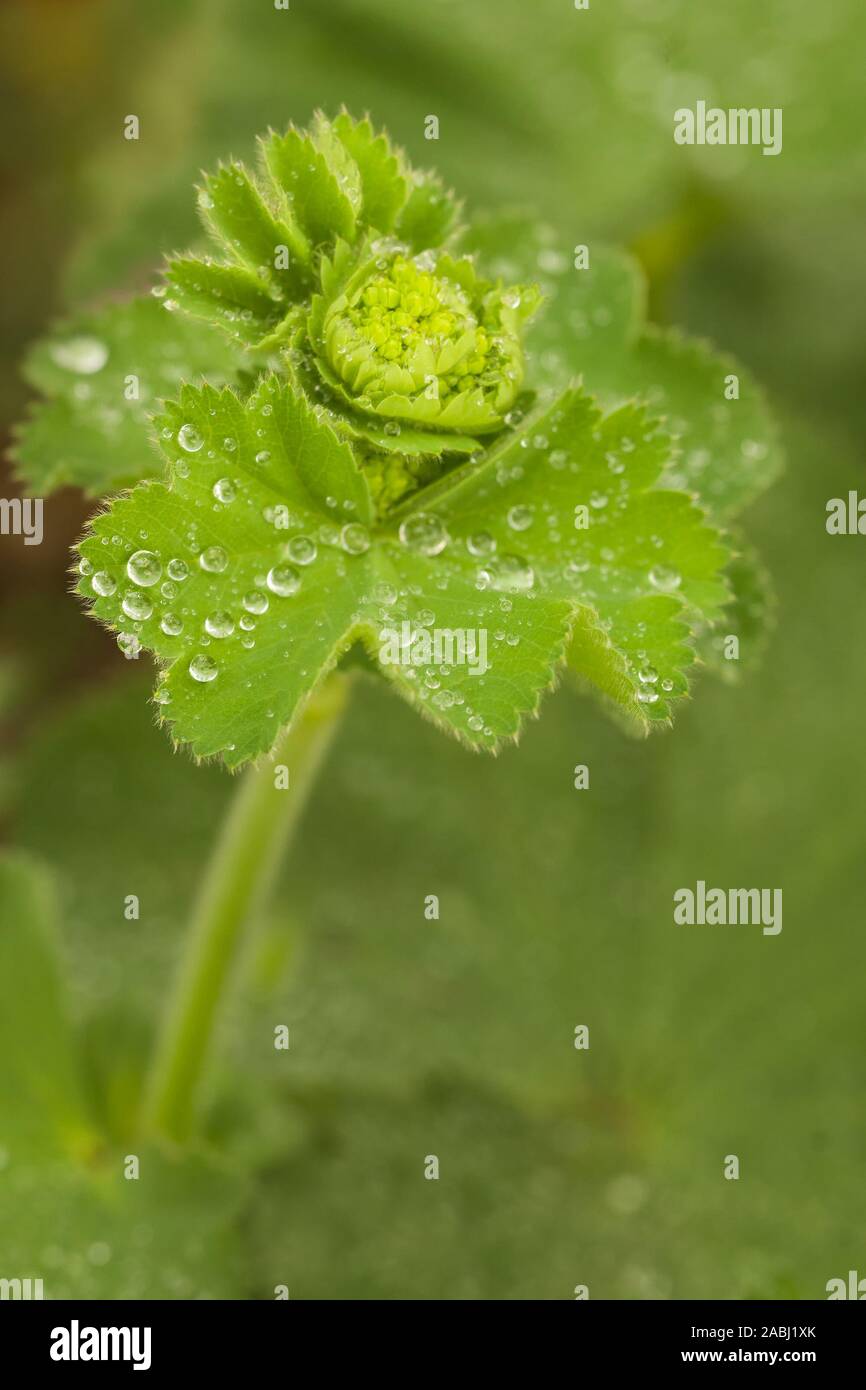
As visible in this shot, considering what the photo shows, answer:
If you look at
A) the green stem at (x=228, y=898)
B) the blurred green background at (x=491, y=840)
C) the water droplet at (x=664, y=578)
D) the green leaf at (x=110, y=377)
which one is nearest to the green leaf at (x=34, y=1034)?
the blurred green background at (x=491, y=840)

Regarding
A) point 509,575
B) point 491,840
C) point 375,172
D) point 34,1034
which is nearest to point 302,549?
point 509,575

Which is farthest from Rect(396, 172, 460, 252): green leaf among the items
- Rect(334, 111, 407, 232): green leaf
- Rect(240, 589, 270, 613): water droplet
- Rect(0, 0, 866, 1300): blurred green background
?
Rect(0, 0, 866, 1300): blurred green background

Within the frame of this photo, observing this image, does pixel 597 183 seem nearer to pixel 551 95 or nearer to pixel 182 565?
pixel 551 95

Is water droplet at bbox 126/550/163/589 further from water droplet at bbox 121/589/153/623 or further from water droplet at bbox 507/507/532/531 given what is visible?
water droplet at bbox 507/507/532/531

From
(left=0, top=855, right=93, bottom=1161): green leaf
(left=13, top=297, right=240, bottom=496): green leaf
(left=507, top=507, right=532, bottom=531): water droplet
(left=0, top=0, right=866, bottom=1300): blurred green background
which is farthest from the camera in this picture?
(left=0, top=0, right=866, bottom=1300): blurred green background

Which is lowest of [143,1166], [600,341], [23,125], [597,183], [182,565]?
[143,1166]

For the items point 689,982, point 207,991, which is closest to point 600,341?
point 207,991
